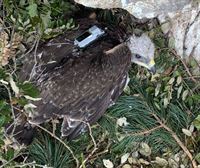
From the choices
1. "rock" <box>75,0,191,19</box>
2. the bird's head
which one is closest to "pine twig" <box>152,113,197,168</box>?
the bird's head

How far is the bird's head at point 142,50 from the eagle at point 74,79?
56 mm

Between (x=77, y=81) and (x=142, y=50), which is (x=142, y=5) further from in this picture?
(x=77, y=81)

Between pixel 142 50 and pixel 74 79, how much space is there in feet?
1.19

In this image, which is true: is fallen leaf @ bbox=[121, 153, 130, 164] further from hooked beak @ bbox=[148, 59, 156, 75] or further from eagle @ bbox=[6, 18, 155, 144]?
hooked beak @ bbox=[148, 59, 156, 75]

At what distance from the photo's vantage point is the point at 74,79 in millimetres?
2934

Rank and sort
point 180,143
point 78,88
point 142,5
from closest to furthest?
point 142,5
point 78,88
point 180,143

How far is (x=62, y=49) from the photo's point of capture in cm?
300

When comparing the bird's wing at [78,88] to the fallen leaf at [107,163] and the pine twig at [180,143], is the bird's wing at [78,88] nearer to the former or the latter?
the fallen leaf at [107,163]

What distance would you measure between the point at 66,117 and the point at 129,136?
1.28ft

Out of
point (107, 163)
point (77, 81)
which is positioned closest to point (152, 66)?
point (77, 81)

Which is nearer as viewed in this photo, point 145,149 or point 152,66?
point 152,66

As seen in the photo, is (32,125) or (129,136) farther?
(129,136)

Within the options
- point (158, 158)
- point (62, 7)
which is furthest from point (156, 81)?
point (62, 7)

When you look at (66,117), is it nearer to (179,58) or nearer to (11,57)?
(11,57)
